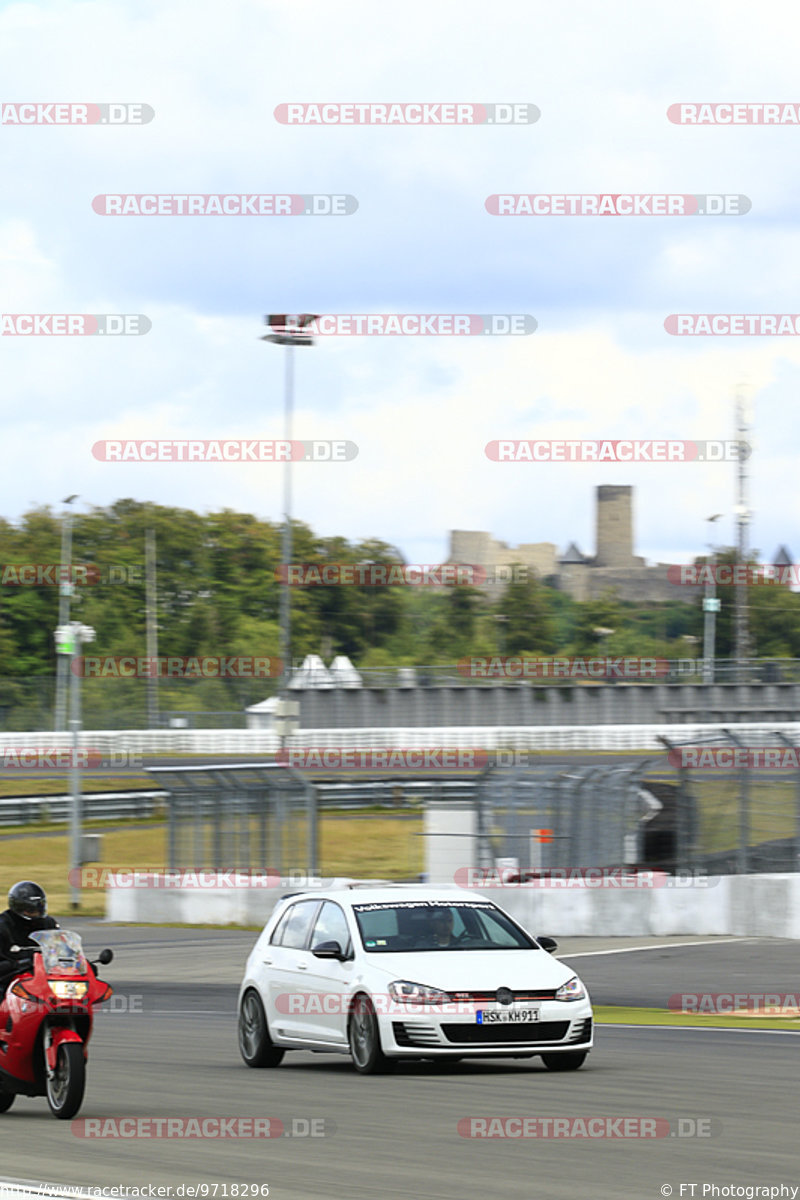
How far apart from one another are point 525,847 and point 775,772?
5515mm

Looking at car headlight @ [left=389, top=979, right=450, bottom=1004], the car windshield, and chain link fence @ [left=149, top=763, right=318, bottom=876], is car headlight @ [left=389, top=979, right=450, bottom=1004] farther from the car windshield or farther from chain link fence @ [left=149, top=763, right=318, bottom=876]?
chain link fence @ [left=149, top=763, right=318, bottom=876]

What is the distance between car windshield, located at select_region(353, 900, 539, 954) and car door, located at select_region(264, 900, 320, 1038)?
57cm

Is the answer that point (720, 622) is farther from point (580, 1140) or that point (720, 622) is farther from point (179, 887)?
point (580, 1140)

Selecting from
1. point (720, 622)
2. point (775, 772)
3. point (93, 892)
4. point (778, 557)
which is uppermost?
point (778, 557)

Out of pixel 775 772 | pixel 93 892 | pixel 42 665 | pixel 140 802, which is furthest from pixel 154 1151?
pixel 42 665

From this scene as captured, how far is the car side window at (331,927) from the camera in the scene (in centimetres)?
1221

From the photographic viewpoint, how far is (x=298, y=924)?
1297cm

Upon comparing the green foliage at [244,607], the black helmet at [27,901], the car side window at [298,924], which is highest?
the green foliage at [244,607]

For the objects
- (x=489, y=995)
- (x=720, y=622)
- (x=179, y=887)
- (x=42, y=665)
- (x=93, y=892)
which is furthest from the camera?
(x=720, y=622)

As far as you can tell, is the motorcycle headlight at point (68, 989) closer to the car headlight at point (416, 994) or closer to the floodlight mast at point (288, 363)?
the car headlight at point (416, 994)

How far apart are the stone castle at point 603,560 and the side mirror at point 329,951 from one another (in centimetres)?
10781

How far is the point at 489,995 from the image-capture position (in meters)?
11.2

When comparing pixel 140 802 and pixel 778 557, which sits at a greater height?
pixel 778 557

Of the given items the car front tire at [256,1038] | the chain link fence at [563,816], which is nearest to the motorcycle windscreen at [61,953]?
the car front tire at [256,1038]
